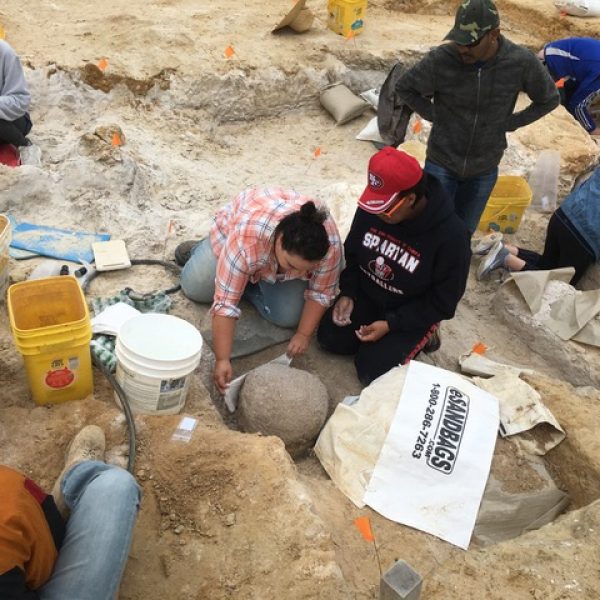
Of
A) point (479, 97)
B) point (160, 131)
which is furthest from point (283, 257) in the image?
point (160, 131)

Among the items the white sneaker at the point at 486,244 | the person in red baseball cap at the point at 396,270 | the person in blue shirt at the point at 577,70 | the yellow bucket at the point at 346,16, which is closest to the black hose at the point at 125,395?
the person in red baseball cap at the point at 396,270

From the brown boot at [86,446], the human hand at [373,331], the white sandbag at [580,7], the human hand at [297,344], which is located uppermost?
the white sandbag at [580,7]

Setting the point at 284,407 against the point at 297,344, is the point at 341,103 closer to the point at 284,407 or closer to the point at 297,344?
the point at 297,344

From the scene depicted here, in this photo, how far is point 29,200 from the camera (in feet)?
13.5

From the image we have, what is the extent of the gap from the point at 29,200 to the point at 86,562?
290cm

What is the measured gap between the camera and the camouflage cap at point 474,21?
125 inches

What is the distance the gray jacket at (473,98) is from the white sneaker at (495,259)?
34.1 inches

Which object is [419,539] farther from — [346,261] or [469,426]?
[346,261]

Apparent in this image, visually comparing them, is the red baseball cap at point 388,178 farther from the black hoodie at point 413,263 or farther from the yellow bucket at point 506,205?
the yellow bucket at point 506,205

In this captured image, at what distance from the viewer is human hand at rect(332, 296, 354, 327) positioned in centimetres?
351

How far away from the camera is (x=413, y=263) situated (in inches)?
125

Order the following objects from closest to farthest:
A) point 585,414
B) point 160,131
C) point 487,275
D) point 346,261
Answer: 1. point 585,414
2. point 346,261
3. point 487,275
4. point 160,131

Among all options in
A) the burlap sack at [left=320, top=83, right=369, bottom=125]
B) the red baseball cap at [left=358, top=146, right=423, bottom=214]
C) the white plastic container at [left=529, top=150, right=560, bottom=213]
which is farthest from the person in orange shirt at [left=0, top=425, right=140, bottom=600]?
the burlap sack at [left=320, top=83, right=369, bottom=125]

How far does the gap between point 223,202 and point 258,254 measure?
6.33ft
